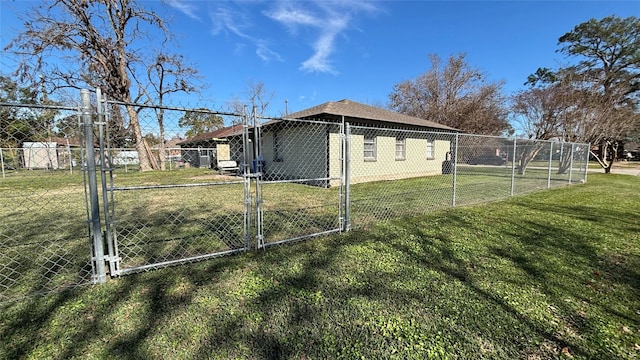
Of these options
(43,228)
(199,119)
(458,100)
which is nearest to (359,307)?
(43,228)

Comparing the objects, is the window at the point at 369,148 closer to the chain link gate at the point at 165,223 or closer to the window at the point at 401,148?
the window at the point at 401,148

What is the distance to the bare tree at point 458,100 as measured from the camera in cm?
2605

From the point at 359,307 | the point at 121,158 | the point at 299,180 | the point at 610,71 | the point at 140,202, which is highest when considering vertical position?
the point at 610,71

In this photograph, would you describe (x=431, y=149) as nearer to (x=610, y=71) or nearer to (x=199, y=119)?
(x=199, y=119)

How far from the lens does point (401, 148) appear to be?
43.7 feet

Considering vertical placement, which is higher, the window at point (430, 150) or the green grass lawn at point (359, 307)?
the window at point (430, 150)

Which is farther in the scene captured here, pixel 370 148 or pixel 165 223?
pixel 370 148

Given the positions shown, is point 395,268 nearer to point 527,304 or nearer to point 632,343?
point 527,304

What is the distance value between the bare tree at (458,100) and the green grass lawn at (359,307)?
26244 mm

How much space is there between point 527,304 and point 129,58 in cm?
2343

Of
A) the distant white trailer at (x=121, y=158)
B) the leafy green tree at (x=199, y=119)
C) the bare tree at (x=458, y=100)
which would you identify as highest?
the bare tree at (x=458, y=100)

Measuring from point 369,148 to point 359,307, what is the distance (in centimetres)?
1001

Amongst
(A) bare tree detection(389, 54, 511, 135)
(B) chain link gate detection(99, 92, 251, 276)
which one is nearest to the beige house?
(B) chain link gate detection(99, 92, 251, 276)

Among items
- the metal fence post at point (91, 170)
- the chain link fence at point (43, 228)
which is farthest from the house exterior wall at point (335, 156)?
the metal fence post at point (91, 170)
